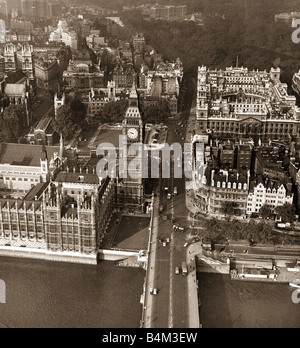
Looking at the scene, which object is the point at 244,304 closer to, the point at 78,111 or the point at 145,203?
the point at 145,203

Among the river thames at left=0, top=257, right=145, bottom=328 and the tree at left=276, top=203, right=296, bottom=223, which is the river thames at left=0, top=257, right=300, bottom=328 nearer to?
the river thames at left=0, top=257, right=145, bottom=328

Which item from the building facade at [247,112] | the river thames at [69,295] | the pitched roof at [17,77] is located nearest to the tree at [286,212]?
the river thames at [69,295]

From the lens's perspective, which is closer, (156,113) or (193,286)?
(193,286)

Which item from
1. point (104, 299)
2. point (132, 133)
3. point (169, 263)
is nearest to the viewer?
point (104, 299)

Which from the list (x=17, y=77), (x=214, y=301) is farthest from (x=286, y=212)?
(x=17, y=77)

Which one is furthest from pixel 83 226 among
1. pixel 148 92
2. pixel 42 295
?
pixel 148 92

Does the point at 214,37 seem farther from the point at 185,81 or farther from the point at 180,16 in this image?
the point at 185,81

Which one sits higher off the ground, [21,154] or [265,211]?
[21,154]

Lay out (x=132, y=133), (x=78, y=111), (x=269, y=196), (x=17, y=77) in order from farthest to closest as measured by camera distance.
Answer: (x=17, y=77) < (x=78, y=111) < (x=132, y=133) < (x=269, y=196)
